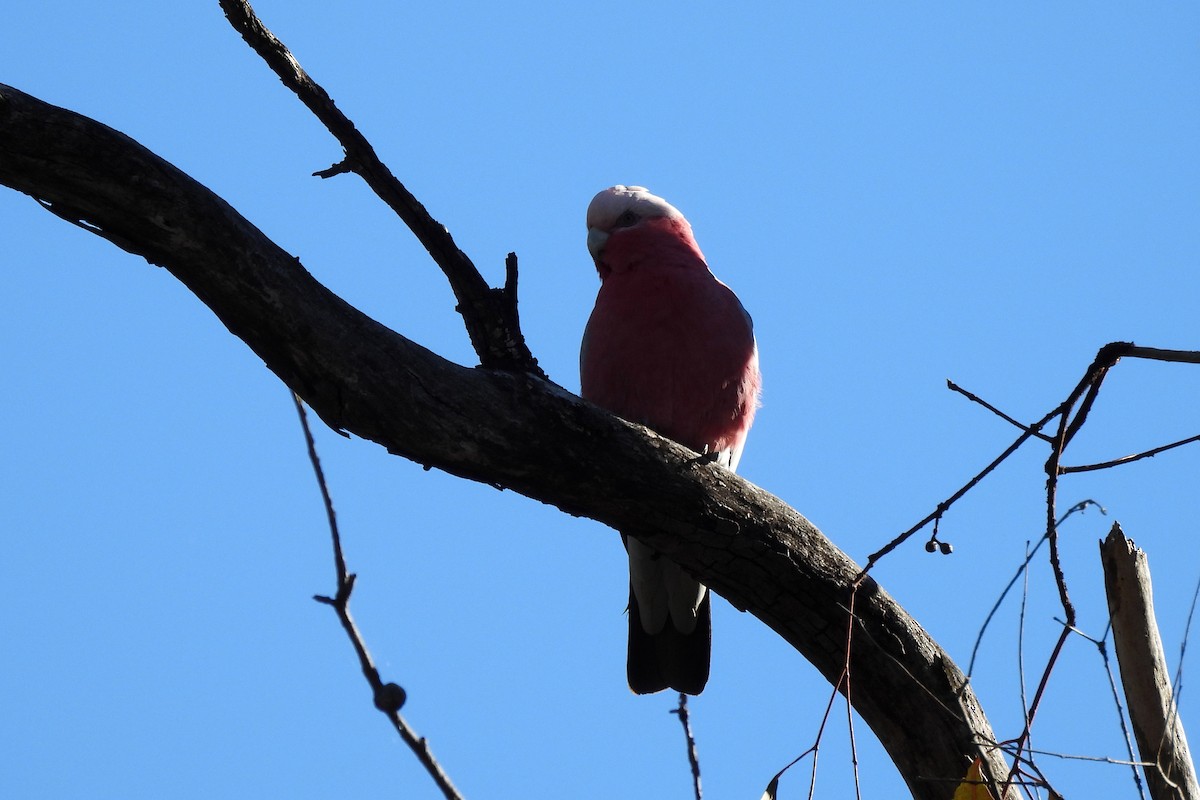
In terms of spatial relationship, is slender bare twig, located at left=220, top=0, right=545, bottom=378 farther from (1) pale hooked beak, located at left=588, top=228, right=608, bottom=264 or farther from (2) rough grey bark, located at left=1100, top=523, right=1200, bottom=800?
(1) pale hooked beak, located at left=588, top=228, right=608, bottom=264

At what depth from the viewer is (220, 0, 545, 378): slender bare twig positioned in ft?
10.3

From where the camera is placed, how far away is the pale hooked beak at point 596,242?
5125 millimetres

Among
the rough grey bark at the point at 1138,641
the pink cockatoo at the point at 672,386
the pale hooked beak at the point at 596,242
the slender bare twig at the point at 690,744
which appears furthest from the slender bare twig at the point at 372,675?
the pale hooked beak at the point at 596,242

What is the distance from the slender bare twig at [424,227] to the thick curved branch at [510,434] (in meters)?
0.11

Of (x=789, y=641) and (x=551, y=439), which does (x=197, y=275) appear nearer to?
(x=551, y=439)

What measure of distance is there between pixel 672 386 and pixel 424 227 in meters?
1.49

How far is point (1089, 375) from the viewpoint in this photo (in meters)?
2.54

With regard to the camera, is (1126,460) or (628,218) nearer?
(1126,460)

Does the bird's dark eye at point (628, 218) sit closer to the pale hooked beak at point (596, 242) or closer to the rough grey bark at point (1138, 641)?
the pale hooked beak at point (596, 242)

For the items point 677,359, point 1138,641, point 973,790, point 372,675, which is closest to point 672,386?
point 677,359

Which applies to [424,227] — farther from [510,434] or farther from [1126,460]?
[1126,460]

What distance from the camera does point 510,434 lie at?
123 inches

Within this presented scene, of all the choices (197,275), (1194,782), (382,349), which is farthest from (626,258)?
(1194,782)

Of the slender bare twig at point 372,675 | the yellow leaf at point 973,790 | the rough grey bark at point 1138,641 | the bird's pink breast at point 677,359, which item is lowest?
the slender bare twig at point 372,675
